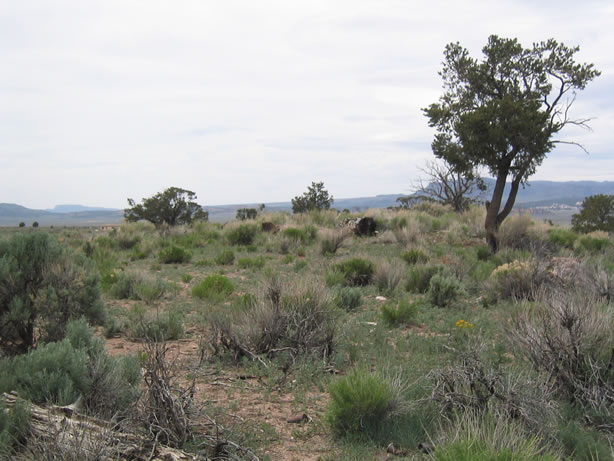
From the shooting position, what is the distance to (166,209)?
33531mm

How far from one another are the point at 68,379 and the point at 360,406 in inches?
86.6

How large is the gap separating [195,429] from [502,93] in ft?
45.8

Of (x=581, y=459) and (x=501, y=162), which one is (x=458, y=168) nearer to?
(x=501, y=162)

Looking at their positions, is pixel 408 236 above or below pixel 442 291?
above

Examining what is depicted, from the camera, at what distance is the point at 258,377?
16.4 feet

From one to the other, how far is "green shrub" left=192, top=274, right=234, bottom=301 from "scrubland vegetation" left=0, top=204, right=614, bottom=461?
1.5 inches

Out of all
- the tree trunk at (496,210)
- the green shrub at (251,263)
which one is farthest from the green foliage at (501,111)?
the green shrub at (251,263)

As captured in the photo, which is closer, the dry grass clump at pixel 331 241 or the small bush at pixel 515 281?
the small bush at pixel 515 281

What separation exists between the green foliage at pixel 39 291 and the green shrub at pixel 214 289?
331 centimetres

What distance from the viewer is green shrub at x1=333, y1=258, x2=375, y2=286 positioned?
10.5 m

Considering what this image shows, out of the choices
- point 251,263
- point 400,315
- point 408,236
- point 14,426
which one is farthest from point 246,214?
point 14,426

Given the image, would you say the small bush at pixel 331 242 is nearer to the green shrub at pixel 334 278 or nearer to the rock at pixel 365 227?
the rock at pixel 365 227

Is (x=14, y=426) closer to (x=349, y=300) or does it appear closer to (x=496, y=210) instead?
(x=349, y=300)

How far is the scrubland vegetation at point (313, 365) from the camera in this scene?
129 inches
